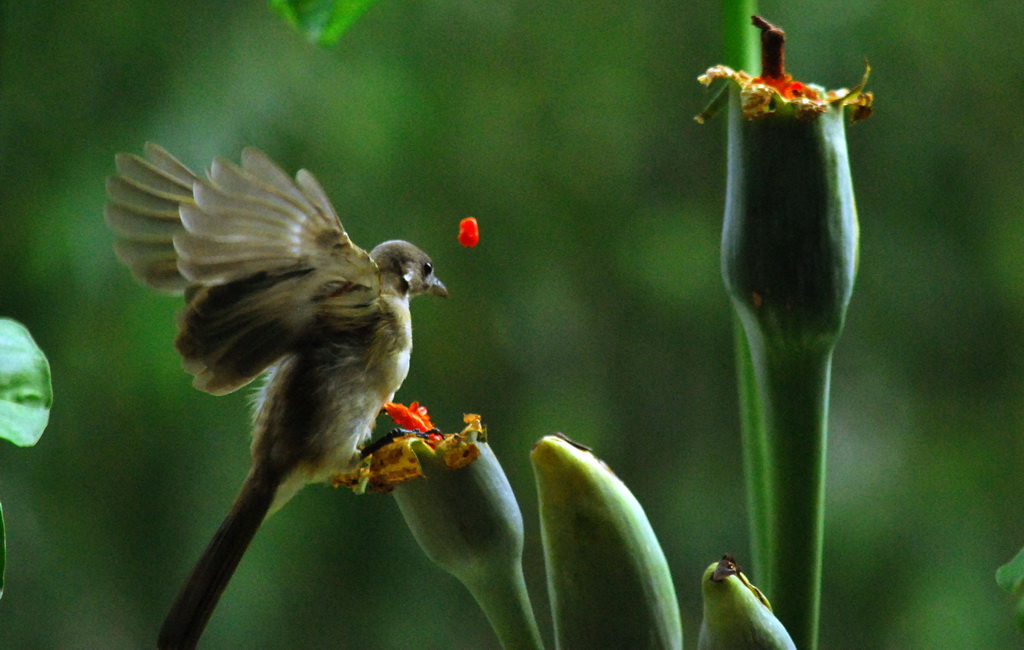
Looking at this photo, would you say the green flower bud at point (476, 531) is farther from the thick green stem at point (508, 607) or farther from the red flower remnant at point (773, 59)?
the red flower remnant at point (773, 59)

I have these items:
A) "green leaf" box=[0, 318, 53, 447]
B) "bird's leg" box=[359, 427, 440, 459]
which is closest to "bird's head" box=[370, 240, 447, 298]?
"bird's leg" box=[359, 427, 440, 459]

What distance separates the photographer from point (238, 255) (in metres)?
0.55

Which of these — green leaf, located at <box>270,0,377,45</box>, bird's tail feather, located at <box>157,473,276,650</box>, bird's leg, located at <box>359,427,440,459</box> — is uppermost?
green leaf, located at <box>270,0,377,45</box>

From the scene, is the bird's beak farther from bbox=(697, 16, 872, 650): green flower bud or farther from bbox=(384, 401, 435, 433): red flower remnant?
bbox=(697, 16, 872, 650): green flower bud

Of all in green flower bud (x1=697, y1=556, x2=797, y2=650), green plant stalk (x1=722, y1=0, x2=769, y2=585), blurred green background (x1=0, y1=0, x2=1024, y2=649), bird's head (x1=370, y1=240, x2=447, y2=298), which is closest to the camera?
green flower bud (x1=697, y1=556, x2=797, y2=650)

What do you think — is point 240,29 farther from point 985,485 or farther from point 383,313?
point 985,485

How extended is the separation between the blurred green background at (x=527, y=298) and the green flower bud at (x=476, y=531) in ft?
3.30

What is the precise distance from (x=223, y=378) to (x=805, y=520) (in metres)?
0.34

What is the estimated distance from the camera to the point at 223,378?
0.60 metres

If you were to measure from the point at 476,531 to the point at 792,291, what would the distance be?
6.8 inches

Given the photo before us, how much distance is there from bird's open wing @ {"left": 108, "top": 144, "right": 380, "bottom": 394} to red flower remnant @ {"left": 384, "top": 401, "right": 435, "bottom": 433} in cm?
9

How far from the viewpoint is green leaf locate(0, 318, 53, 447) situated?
1.68 feet

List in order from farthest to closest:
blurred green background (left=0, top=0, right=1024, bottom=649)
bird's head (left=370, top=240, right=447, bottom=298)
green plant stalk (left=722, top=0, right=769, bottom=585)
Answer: blurred green background (left=0, top=0, right=1024, bottom=649) → bird's head (left=370, top=240, right=447, bottom=298) → green plant stalk (left=722, top=0, right=769, bottom=585)

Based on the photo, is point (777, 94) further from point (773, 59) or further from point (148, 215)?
point (148, 215)
